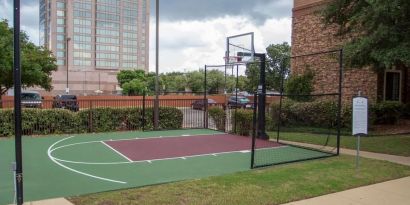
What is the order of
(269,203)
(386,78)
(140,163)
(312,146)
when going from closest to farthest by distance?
(269,203)
(140,163)
(312,146)
(386,78)

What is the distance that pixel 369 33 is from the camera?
13445 millimetres

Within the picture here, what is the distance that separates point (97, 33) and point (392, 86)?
423 ft

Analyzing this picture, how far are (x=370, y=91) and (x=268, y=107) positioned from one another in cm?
549

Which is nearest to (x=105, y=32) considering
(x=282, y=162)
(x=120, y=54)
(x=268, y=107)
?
(x=120, y=54)

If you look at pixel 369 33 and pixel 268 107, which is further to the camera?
pixel 268 107

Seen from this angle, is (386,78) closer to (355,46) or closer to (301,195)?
(355,46)

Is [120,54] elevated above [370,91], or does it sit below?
above

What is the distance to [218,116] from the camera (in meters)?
19.9

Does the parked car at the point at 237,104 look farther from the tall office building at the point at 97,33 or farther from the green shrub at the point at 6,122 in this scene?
the tall office building at the point at 97,33

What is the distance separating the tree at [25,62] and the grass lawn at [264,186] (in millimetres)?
24273

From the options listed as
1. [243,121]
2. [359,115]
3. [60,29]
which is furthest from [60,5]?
[359,115]

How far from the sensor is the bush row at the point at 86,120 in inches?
671

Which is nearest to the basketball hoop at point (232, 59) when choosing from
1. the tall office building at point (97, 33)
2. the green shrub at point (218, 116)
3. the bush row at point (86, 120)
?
the green shrub at point (218, 116)

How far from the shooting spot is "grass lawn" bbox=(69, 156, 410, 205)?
721 cm
